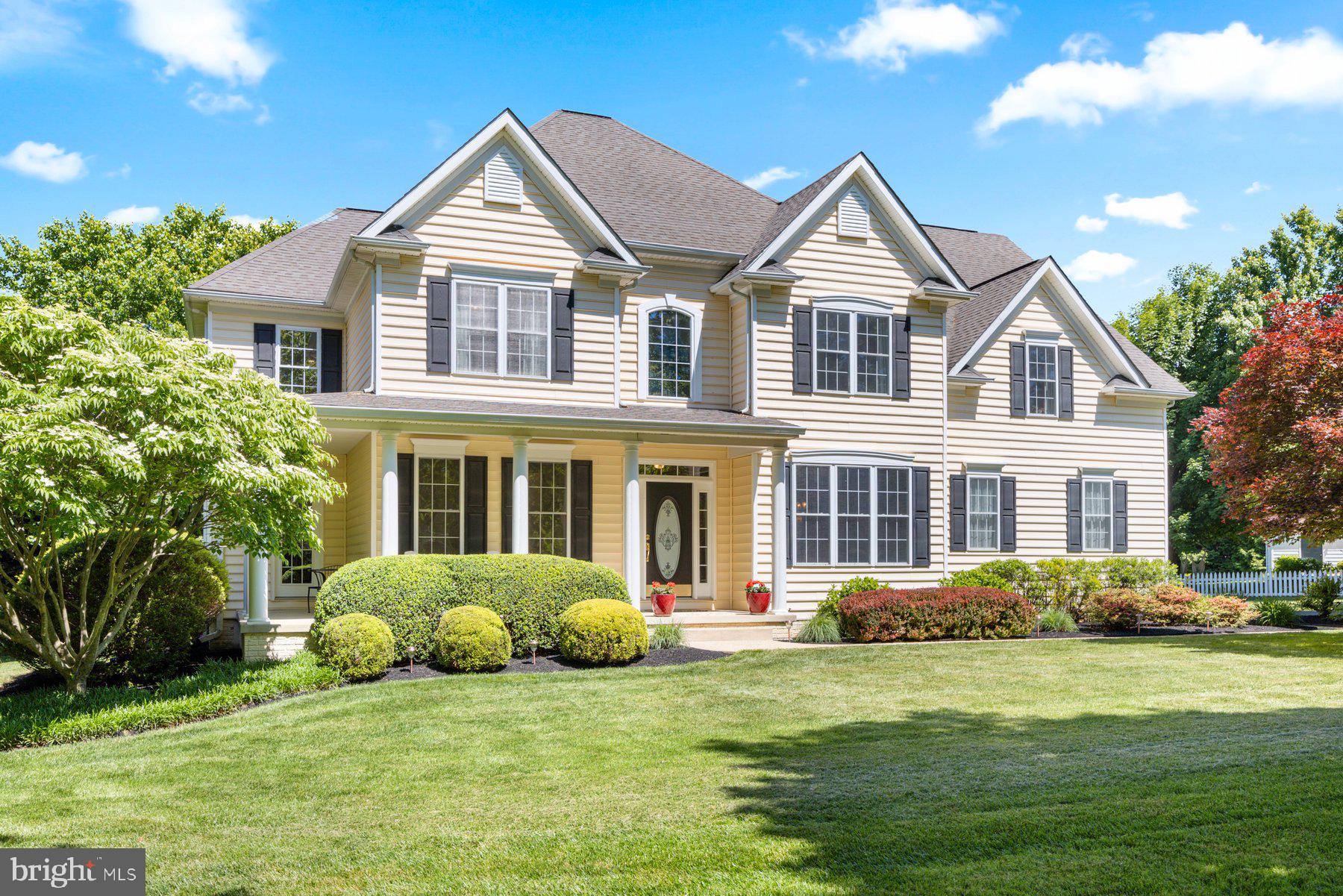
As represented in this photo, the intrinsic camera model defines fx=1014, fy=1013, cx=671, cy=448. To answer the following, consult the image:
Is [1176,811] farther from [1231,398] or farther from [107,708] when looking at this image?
[1231,398]

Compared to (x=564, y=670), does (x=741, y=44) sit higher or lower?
higher

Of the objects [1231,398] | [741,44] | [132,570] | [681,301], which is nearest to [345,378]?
[681,301]

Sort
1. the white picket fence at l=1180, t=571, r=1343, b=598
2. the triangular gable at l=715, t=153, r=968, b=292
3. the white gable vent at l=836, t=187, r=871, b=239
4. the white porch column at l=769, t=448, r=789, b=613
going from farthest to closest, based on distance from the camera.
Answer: the white picket fence at l=1180, t=571, r=1343, b=598 < the white gable vent at l=836, t=187, r=871, b=239 < the triangular gable at l=715, t=153, r=968, b=292 < the white porch column at l=769, t=448, r=789, b=613

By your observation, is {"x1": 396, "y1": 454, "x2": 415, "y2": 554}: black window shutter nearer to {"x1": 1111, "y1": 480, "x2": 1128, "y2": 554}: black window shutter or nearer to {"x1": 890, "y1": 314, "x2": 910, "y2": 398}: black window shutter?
{"x1": 890, "y1": 314, "x2": 910, "y2": 398}: black window shutter

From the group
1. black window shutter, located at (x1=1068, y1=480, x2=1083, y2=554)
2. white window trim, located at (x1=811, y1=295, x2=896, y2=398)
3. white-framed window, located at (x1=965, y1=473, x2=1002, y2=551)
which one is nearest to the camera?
white window trim, located at (x1=811, y1=295, x2=896, y2=398)

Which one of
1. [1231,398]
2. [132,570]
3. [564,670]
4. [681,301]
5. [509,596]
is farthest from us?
[681,301]

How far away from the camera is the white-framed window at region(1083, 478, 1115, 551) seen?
908 inches

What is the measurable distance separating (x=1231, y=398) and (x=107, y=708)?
57.9 feet

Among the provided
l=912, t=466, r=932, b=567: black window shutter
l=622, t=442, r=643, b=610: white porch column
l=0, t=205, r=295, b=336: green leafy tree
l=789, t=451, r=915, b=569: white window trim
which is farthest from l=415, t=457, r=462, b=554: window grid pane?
l=0, t=205, r=295, b=336: green leafy tree

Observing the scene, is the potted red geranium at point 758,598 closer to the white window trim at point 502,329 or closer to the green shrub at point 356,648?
the white window trim at point 502,329

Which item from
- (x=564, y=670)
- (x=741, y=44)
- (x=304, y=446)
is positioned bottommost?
(x=564, y=670)

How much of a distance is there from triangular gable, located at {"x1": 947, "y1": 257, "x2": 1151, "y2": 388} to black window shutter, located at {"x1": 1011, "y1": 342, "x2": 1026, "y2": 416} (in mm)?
621

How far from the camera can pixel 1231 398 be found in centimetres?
1777

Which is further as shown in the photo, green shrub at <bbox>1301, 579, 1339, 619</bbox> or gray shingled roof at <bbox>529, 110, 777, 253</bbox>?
green shrub at <bbox>1301, 579, 1339, 619</bbox>
